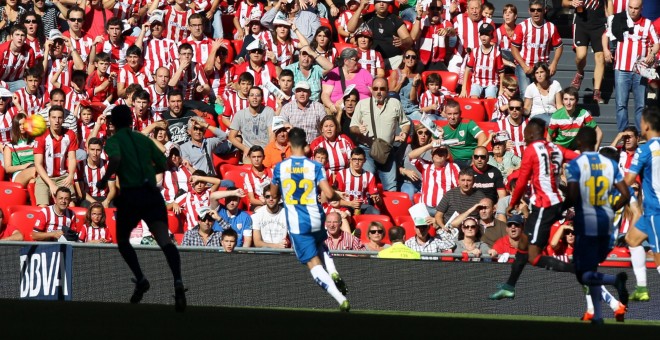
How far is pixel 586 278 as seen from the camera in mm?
11055

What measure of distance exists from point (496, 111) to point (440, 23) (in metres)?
2.12

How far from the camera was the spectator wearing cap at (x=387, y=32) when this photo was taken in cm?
1977

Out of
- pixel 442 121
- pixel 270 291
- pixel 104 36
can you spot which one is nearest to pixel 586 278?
pixel 270 291

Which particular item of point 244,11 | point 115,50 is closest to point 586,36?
point 244,11

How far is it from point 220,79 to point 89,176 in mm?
2765

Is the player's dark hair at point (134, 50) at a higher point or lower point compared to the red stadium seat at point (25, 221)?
higher

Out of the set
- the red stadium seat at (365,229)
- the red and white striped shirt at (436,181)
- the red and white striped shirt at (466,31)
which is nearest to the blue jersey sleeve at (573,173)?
the red stadium seat at (365,229)

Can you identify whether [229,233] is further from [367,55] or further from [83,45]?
[83,45]

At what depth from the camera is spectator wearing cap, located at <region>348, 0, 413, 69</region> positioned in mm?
19766

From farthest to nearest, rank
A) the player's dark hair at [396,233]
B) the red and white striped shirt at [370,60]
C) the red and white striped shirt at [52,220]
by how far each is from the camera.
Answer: the red and white striped shirt at [370,60]
the red and white striped shirt at [52,220]
the player's dark hair at [396,233]

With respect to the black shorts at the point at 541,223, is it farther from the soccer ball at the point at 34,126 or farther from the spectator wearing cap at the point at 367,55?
the spectator wearing cap at the point at 367,55

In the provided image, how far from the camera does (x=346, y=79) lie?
18.7 metres

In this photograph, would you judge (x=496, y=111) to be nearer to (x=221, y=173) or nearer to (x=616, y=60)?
(x=616, y=60)

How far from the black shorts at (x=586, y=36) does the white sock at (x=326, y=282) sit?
29.2 ft
